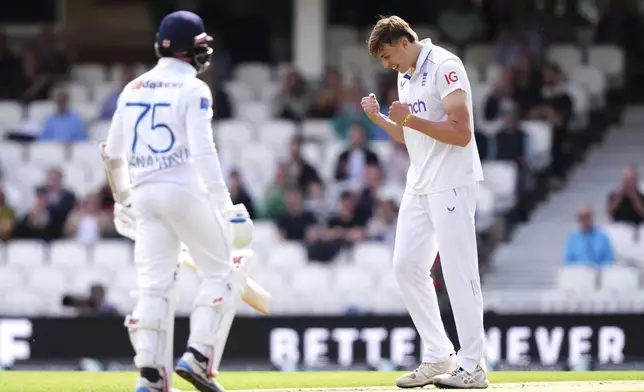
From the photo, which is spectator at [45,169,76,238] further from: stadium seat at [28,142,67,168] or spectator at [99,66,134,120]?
spectator at [99,66,134,120]

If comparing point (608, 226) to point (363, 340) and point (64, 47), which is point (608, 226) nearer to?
point (363, 340)

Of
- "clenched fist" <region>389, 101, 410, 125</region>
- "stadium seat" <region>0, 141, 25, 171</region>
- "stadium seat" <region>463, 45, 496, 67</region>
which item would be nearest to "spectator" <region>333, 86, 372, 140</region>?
"stadium seat" <region>463, 45, 496, 67</region>

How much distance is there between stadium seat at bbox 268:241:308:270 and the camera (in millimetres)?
14125

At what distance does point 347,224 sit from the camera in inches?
568

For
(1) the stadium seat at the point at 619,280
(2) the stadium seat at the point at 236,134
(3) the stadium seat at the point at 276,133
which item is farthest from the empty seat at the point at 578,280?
(2) the stadium seat at the point at 236,134

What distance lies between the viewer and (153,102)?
723cm

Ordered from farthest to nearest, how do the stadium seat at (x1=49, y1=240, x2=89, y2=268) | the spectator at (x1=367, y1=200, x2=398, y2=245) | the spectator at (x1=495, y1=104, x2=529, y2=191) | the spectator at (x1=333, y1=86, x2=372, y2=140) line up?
the spectator at (x1=333, y1=86, x2=372, y2=140)
the spectator at (x1=495, y1=104, x2=529, y2=191)
the stadium seat at (x1=49, y1=240, x2=89, y2=268)
the spectator at (x1=367, y1=200, x2=398, y2=245)

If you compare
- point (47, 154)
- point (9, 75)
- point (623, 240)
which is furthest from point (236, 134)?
point (623, 240)

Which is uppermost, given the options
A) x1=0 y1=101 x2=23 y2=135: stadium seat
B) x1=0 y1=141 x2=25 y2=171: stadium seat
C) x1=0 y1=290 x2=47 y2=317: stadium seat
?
x1=0 y1=101 x2=23 y2=135: stadium seat

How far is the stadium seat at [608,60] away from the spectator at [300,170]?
386cm

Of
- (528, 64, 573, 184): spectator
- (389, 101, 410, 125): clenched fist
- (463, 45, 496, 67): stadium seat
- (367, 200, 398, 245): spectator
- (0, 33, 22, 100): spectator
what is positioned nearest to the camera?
(389, 101, 410, 125): clenched fist

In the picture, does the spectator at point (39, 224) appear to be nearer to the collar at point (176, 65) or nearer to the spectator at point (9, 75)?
the spectator at point (9, 75)

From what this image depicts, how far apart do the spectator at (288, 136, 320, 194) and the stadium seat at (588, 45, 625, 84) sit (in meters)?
3.86

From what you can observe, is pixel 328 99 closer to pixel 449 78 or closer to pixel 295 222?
pixel 295 222
